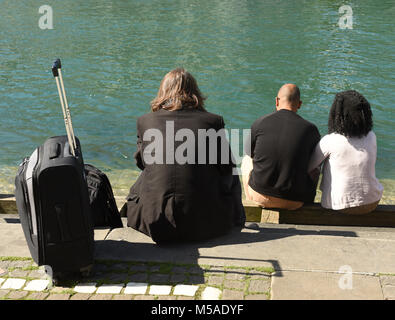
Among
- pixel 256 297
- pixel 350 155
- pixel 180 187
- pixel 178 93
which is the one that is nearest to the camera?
pixel 256 297

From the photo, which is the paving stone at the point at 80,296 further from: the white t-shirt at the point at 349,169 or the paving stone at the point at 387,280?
the white t-shirt at the point at 349,169

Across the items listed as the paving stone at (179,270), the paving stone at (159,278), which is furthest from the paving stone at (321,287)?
the paving stone at (159,278)

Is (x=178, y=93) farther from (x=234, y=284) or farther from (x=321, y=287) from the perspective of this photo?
(x=321, y=287)

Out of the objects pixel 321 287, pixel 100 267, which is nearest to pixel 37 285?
pixel 100 267

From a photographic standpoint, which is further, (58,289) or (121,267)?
(121,267)

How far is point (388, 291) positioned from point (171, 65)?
13688mm

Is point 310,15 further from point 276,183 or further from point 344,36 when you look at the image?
point 276,183

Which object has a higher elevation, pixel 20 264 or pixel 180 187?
pixel 180 187

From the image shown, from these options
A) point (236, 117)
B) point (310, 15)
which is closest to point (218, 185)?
point (236, 117)

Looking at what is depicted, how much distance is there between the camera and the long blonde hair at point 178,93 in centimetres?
462

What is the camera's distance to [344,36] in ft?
66.2

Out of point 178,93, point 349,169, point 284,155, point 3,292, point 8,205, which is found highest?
point 178,93

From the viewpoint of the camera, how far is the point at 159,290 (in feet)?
12.9

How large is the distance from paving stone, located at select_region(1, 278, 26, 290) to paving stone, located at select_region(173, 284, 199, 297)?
1082 mm
